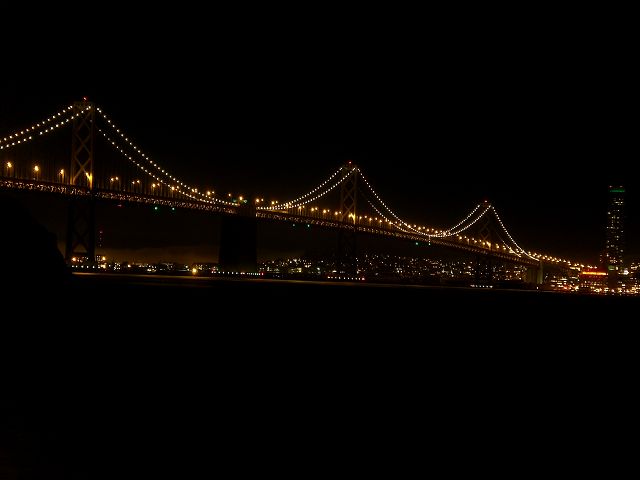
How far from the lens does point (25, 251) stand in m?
8.13

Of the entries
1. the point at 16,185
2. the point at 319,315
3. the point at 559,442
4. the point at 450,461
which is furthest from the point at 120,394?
the point at 16,185

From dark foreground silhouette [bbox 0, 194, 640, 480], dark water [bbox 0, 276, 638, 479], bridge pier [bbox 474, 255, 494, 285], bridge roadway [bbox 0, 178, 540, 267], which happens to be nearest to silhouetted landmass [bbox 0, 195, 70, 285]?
dark foreground silhouette [bbox 0, 194, 640, 480]

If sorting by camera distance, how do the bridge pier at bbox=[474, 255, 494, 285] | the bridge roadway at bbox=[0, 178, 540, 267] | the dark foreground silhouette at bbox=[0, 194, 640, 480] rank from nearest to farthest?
1. the dark foreground silhouette at bbox=[0, 194, 640, 480]
2. the bridge roadway at bbox=[0, 178, 540, 267]
3. the bridge pier at bbox=[474, 255, 494, 285]

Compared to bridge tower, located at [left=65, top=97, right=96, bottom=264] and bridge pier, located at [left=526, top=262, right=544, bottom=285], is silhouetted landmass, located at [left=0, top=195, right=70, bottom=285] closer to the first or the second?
bridge tower, located at [left=65, top=97, right=96, bottom=264]

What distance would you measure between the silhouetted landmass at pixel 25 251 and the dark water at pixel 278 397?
21cm

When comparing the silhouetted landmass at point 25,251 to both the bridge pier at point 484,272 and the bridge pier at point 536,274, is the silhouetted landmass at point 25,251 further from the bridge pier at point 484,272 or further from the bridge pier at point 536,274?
the bridge pier at point 536,274

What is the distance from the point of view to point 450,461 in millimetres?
4477

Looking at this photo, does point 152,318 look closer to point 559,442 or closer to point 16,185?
point 559,442

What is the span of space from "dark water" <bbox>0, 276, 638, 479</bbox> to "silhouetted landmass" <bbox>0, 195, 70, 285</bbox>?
0.69 ft

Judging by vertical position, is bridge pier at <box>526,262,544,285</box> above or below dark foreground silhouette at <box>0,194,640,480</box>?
above

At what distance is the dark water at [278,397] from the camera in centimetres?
437

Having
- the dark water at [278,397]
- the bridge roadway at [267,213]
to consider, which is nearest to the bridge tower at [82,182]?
the bridge roadway at [267,213]

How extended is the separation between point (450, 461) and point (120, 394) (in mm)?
2634

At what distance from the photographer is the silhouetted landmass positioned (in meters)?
7.64
